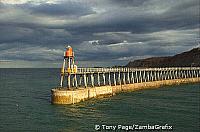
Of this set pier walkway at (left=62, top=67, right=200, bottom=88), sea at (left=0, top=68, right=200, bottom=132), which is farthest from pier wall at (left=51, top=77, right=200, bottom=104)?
pier walkway at (left=62, top=67, right=200, bottom=88)

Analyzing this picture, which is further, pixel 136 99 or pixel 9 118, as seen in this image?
pixel 136 99

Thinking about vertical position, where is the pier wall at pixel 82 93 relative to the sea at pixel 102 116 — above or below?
above

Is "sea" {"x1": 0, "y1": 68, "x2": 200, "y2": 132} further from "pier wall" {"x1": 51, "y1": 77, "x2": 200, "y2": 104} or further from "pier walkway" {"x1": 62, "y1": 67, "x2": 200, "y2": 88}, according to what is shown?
"pier walkway" {"x1": 62, "y1": 67, "x2": 200, "y2": 88}

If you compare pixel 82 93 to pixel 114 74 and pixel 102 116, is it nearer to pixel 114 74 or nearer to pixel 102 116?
pixel 102 116

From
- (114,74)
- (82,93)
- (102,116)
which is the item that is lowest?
(102,116)

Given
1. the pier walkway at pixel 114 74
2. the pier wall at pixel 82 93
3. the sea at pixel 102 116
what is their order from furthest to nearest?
the pier walkway at pixel 114 74, the pier wall at pixel 82 93, the sea at pixel 102 116

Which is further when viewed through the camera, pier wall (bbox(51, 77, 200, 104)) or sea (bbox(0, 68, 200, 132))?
pier wall (bbox(51, 77, 200, 104))

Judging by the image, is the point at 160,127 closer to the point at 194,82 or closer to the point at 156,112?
the point at 156,112

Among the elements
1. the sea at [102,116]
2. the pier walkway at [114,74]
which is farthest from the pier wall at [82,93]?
the pier walkway at [114,74]

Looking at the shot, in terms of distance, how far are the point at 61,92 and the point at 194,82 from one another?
71503 millimetres

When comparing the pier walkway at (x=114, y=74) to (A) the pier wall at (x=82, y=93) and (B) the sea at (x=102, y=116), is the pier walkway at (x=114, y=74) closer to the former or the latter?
(A) the pier wall at (x=82, y=93)

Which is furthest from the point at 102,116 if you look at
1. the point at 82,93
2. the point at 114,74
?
the point at 114,74

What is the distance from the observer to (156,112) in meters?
48.4

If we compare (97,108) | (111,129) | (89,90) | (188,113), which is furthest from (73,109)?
(188,113)
